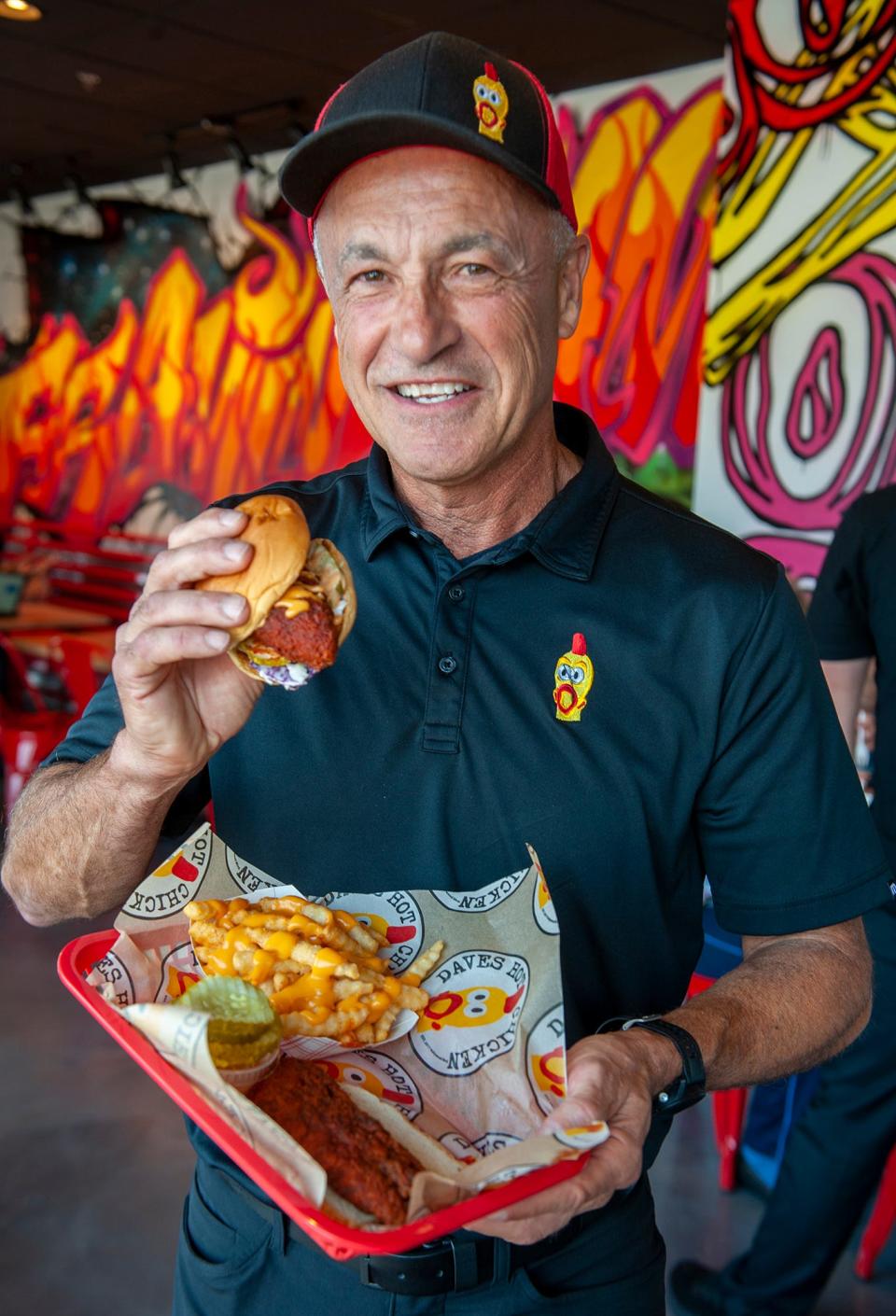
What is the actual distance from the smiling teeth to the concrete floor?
2.67 m

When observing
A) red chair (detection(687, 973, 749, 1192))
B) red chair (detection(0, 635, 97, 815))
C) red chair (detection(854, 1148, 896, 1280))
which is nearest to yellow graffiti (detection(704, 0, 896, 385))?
red chair (detection(687, 973, 749, 1192))

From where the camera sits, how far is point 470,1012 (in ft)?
4.37

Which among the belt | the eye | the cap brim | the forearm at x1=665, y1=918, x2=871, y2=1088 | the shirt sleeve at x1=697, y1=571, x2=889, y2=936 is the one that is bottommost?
the belt

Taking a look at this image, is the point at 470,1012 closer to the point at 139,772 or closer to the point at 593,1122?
the point at 593,1122

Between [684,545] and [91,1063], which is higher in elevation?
[684,545]

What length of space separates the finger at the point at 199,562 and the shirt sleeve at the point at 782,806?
652 mm

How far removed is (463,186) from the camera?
1439 millimetres

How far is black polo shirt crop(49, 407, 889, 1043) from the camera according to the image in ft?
4.78

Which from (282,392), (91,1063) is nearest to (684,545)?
(91,1063)

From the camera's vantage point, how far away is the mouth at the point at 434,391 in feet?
4.89

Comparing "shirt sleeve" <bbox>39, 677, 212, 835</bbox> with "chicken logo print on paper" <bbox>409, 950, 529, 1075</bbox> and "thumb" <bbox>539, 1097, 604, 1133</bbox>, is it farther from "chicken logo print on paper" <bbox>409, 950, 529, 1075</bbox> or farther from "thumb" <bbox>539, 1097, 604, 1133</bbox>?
"thumb" <bbox>539, 1097, 604, 1133</bbox>

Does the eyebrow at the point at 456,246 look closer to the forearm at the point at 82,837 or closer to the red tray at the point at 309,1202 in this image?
the forearm at the point at 82,837

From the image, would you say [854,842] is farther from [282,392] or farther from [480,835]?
[282,392]

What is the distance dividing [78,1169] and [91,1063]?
0.67 metres
